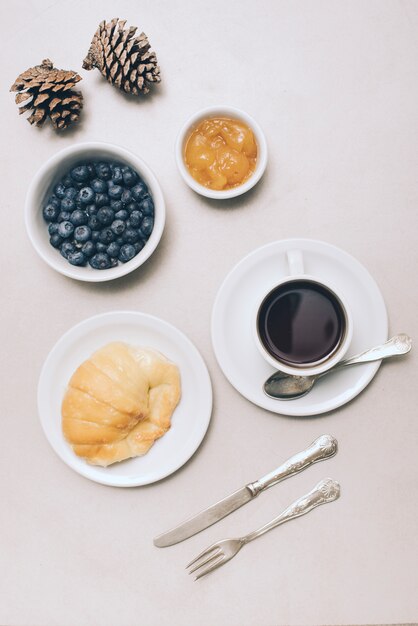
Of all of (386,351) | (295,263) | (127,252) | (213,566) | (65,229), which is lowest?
(213,566)

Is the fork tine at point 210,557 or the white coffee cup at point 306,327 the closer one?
the white coffee cup at point 306,327

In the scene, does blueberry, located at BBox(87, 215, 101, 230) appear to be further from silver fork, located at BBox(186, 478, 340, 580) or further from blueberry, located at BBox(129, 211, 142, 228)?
silver fork, located at BBox(186, 478, 340, 580)

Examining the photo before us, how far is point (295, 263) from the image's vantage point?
992 millimetres

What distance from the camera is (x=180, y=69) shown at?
1.14 m

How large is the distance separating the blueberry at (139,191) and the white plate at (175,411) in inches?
9.0

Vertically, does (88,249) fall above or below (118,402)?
above

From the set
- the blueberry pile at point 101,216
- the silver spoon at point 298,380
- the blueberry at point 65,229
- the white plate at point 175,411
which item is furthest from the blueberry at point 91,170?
the silver spoon at point 298,380

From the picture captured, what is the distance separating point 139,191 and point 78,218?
128mm

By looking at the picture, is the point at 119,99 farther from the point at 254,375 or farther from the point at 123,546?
the point at 123,546

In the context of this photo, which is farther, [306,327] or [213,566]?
[213,566]

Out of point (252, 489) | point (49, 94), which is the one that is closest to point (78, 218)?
point (49, 94)

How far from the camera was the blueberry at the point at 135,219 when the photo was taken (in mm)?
1034

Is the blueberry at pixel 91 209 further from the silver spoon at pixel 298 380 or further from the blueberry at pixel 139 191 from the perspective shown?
the silver spoon at pixel 298 380

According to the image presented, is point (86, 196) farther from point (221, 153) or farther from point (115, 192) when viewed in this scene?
point (221, 153)
